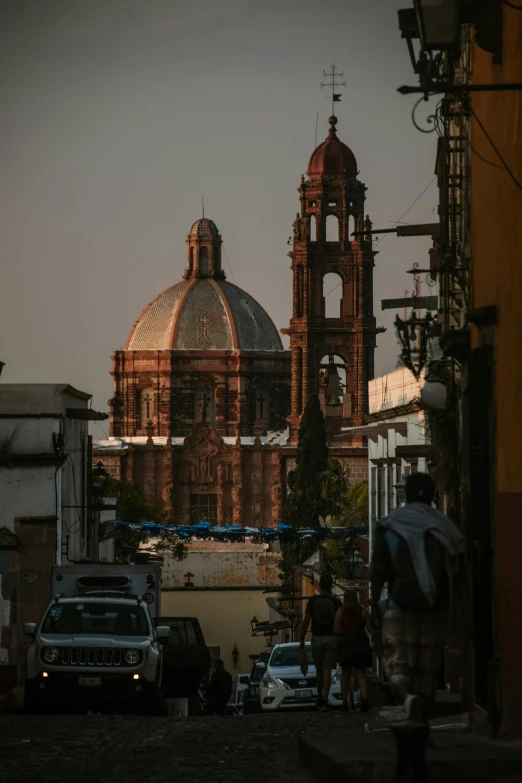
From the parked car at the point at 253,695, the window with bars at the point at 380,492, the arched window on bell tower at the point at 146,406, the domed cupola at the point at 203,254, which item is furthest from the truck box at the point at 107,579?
the domed cupola at the point at 203,254

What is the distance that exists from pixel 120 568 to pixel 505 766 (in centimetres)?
1645

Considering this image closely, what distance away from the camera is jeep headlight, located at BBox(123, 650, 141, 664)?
17250 mm

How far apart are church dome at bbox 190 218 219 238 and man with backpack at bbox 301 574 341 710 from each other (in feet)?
309

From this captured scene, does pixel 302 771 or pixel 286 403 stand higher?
pixel 286 403

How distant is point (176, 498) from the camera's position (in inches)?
3856

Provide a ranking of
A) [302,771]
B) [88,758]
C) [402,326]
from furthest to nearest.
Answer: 1. [402,326]
2. [88,758]
3. [302,771]

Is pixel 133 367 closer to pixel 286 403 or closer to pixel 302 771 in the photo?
pixel 286 403

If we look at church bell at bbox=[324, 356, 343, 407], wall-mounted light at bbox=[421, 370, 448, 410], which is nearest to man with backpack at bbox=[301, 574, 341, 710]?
wall-mounted light at bbox=[421, 370, 448, 410]

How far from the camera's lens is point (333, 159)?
80000 millimetres

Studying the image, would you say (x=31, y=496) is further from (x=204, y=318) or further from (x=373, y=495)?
(x=204, y=318)

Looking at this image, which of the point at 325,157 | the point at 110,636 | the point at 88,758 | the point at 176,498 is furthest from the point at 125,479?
the point at 88,758

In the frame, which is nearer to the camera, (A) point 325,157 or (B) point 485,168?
(B) point 485,168

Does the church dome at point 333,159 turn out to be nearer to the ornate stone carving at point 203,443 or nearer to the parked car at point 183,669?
the ornate stone carving at point 203,443

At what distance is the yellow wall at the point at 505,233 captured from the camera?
9.85 metres
